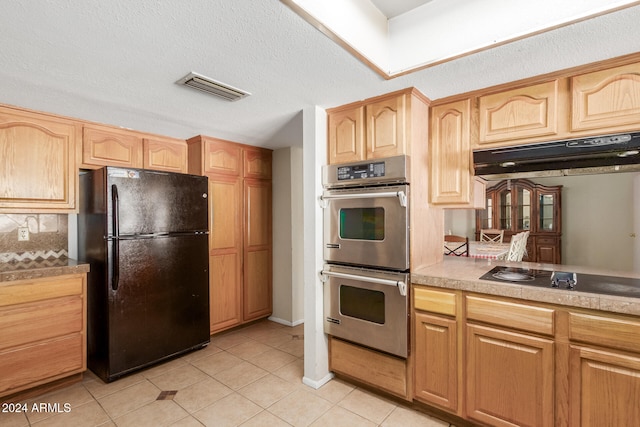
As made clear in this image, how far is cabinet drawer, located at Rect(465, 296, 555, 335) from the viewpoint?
5.13 feet

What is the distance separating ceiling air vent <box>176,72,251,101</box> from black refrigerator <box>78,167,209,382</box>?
3.29 ft

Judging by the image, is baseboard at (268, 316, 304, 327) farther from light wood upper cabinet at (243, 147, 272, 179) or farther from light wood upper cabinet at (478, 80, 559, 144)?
light wood upper cabinet at (478, 80, 559, 144)

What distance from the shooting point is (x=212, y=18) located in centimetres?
127

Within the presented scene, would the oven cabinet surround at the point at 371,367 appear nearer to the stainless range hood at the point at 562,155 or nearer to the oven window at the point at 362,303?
the oven window at the point at 362,303

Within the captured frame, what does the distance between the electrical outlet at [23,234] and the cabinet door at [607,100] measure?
13.1 ft

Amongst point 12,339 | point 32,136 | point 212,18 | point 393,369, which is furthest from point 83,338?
point 212,18

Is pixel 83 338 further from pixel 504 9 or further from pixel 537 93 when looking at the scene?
pixel 537 93

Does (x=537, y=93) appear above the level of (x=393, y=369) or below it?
above


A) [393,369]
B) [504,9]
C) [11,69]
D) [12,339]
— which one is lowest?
[393,369]

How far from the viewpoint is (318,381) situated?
A: 7.53 feet

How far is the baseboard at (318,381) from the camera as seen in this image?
2.28 metres

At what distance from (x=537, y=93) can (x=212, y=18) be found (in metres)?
1.81

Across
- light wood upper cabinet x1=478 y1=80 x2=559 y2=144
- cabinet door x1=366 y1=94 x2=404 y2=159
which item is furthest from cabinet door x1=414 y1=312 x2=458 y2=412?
light wood upper cabinet x1=478 y1=80 x2=559 y2=144

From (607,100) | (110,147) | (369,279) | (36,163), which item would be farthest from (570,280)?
(36,163)
